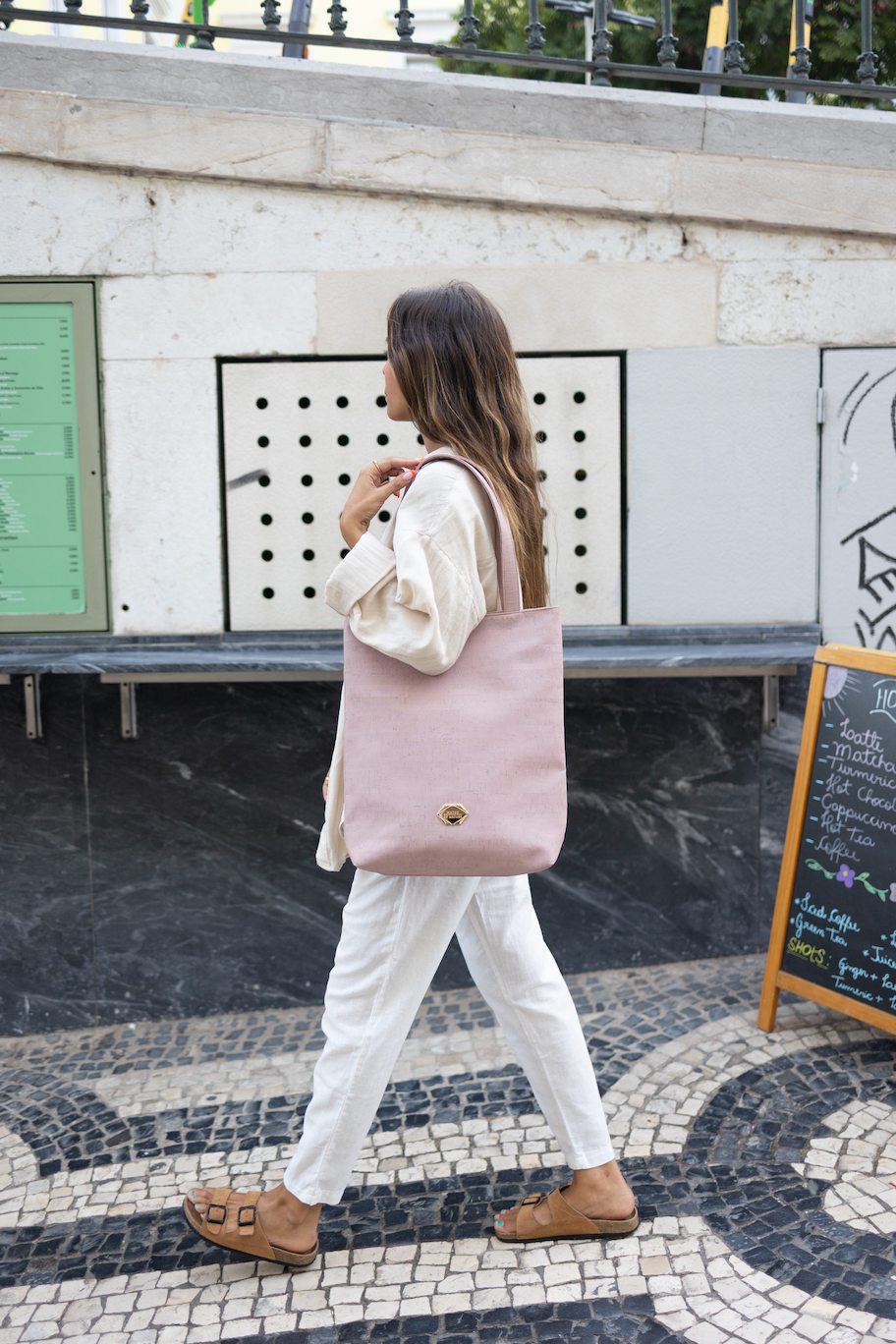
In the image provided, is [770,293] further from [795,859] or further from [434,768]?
[434,768]

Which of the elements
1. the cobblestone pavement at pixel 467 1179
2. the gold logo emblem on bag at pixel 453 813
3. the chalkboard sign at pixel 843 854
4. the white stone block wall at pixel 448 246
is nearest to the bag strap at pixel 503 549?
the gold logo emblem on bag at pixel 453 813

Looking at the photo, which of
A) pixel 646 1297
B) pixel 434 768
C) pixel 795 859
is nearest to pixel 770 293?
pixel 795 859

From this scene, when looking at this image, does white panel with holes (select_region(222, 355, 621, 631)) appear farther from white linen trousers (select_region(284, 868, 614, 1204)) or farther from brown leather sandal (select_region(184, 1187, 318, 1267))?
brown leather sandal (select_region(184, 1187, 318, 1267))

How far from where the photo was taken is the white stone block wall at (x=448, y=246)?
4.13m

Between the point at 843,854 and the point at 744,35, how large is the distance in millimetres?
9243

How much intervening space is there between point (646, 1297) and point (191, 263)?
345cm

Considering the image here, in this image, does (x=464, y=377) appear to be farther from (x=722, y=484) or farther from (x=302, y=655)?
(x=722, y=484)

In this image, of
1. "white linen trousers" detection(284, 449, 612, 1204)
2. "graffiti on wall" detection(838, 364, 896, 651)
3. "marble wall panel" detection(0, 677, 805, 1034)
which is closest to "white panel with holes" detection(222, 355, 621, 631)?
"marble wall panel" detection(0, 677, 805, 1034)

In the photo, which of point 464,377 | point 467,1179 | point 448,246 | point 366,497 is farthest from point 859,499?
point 467,1179

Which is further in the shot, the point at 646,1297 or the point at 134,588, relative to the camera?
the point at 134,588

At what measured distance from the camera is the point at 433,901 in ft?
8.71

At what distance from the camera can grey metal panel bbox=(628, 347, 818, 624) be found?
434 cm

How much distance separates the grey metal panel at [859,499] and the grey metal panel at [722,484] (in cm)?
6

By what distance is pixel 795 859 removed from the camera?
400 centimetres
